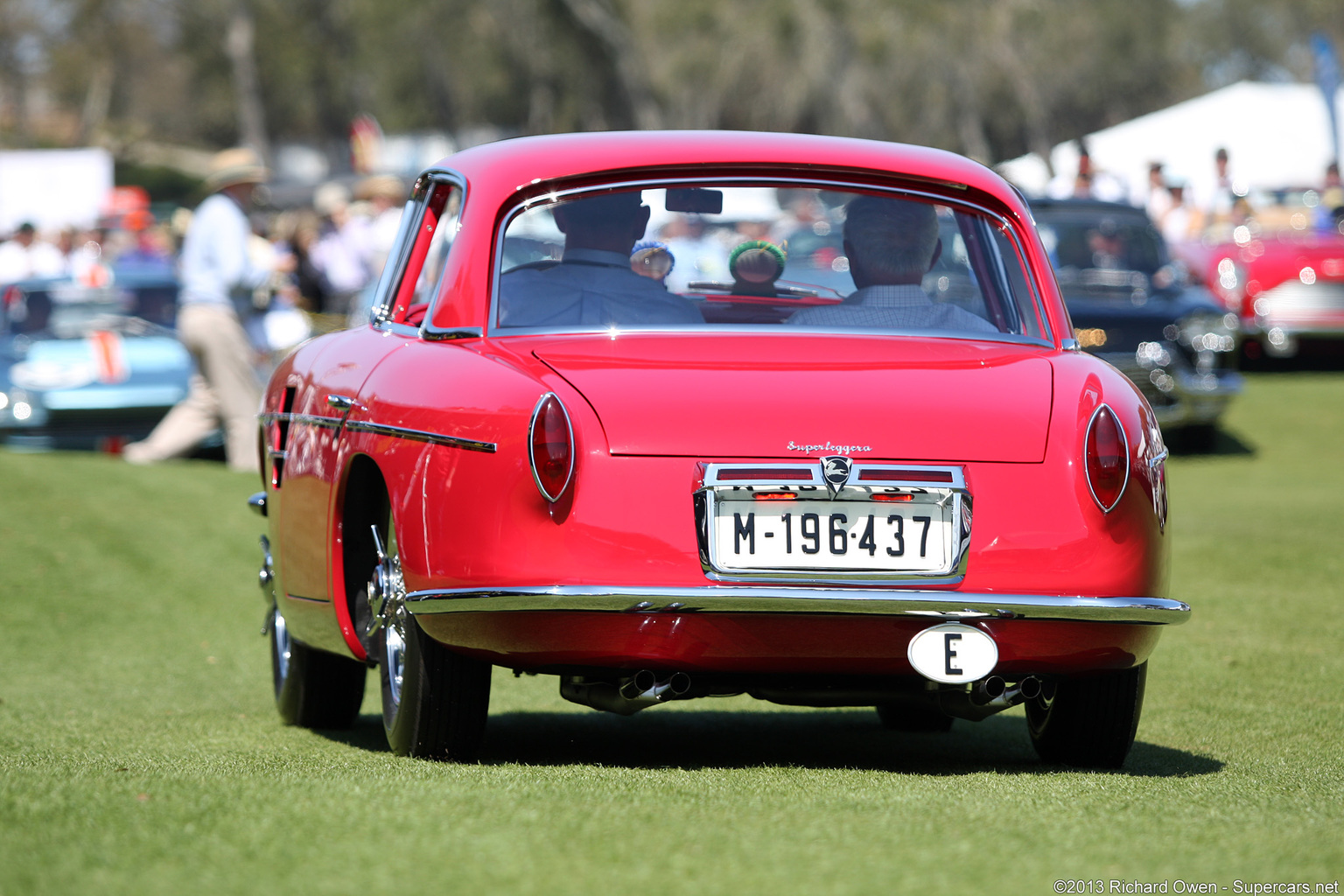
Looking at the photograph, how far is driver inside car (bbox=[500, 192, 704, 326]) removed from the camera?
15.3 feet

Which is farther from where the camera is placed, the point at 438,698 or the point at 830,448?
the point at 438,698

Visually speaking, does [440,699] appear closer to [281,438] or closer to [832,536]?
[832,536]

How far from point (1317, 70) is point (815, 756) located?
21635 mm

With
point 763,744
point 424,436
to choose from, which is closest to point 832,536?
point 424,436

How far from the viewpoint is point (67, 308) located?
49.2 ft

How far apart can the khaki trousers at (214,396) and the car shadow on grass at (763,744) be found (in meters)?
7.04

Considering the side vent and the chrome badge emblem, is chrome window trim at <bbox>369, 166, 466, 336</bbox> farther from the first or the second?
the chrome badge emblem

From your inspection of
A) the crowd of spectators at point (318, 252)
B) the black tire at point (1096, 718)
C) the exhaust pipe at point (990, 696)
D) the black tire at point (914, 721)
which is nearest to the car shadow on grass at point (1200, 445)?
the crowd of spectators at point (318, 252)

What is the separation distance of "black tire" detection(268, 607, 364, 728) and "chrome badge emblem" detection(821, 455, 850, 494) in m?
2.18

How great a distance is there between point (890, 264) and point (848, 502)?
1080 mm

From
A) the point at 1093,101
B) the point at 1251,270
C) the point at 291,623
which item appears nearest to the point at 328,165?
the point at 1093,101

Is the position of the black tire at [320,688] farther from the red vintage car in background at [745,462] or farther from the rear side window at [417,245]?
the rear side window at [417,245]

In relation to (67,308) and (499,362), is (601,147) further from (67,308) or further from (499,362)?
(67,308)

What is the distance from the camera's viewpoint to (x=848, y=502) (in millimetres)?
4066
